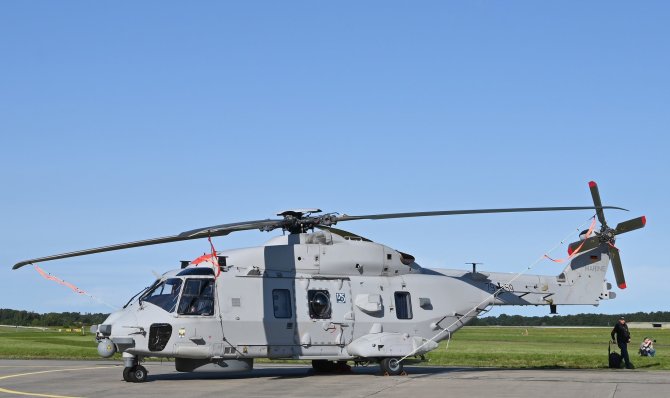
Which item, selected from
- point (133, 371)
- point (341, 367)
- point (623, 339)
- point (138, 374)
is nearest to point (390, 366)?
point (341, 367)

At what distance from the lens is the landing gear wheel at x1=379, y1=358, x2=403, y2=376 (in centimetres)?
2356

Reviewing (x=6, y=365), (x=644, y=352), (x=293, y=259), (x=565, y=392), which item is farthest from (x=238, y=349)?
(x=644, y=352)

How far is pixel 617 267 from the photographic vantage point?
27.6 meters

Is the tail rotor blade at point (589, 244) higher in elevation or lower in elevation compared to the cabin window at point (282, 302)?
higher

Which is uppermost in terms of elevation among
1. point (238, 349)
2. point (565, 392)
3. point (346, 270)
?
point (346, 270)

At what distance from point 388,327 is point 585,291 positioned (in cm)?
769

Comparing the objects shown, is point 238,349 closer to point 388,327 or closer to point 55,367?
point 388,327

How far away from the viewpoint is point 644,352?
36.7m

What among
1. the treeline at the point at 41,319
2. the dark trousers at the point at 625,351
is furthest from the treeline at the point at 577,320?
the dark trousers at the point at 625,351

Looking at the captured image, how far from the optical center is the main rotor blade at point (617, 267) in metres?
27.5

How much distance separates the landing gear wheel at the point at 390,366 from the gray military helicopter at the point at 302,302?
1.2 inches

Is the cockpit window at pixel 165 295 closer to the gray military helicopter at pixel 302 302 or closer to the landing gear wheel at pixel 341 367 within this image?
the gray military helicopter at pixel 302 302

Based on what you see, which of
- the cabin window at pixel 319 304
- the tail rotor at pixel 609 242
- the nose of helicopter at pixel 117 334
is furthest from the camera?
the tail rotor at pixel 609 242

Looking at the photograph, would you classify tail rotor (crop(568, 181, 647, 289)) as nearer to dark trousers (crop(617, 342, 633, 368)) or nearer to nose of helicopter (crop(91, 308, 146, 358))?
dark trousers (crop(617, 342, 633, 368))
